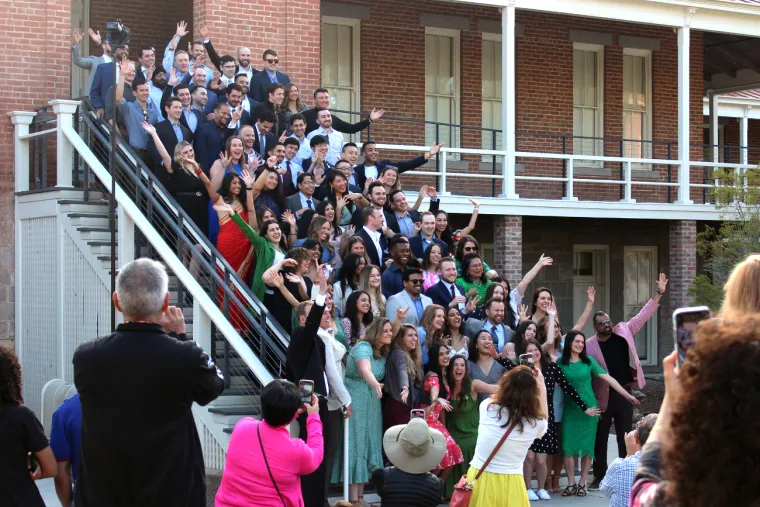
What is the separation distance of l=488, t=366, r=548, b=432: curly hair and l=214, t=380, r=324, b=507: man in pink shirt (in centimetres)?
137

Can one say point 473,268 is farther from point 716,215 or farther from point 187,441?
point 716,215

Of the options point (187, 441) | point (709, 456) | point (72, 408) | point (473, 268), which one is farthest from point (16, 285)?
point (709, 456)

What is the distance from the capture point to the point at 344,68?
18.7 meters

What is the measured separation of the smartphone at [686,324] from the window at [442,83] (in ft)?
54.7

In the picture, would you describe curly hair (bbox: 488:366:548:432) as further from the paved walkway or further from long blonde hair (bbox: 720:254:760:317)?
the paved walkway

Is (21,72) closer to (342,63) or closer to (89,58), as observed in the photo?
(89,58)

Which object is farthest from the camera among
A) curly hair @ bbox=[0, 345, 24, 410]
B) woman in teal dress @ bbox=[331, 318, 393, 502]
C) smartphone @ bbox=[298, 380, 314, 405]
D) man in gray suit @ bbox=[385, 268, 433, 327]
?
man in gray suit @ bbox=[385, 268, 433, 327]

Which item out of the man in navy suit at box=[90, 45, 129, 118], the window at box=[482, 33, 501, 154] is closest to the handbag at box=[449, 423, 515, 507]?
the man in navy suit at box=[90, 45, 129, 118]

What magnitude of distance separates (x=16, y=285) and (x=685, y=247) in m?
11.5

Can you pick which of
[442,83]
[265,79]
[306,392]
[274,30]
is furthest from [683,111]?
[306,392]

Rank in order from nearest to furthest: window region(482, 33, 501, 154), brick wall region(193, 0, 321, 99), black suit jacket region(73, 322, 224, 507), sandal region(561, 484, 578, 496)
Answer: black suit jacket region(73, 322, 224, 507)
sandal region(561, 484, 578, 496)
brick wall region(193, 0, 321, 99)
window region(482, 33, 501, 154)

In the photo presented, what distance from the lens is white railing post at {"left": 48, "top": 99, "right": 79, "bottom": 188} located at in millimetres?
11672

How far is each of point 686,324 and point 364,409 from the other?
6824mm

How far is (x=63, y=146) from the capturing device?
11711 millimetres
